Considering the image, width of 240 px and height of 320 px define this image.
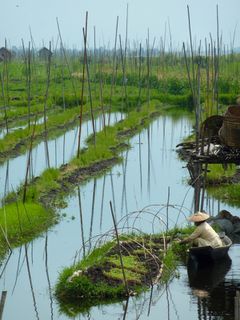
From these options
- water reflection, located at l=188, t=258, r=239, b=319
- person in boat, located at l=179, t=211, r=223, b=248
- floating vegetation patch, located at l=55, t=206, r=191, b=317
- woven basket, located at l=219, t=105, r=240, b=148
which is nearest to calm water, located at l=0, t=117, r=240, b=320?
water reflection, located at l=188, t=258, r=239, b=319

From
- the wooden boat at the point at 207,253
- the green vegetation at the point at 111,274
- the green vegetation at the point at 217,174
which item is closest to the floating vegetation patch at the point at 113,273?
the green vegetation at the point at 111,274

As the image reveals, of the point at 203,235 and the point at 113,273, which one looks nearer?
the point at 113,273

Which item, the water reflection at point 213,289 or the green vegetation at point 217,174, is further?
the green vegetation at point 217,174

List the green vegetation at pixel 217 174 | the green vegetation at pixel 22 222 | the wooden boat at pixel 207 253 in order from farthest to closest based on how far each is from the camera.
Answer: the green vegetation at pixel 217 174
the green vegetation at pixel 22 222
the wooden boat at pixel 207 253

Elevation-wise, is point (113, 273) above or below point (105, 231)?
above

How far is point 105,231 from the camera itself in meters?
14.1

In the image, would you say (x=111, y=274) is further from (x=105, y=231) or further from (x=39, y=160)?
(x=39, y=160)

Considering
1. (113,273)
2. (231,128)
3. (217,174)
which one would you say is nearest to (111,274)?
(113,273)

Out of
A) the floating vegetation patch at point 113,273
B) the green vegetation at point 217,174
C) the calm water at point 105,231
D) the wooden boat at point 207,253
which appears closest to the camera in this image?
the calm water at point 105,231

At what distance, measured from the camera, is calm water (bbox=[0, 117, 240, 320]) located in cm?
978

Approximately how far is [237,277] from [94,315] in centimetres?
252

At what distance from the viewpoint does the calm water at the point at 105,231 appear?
9.78m

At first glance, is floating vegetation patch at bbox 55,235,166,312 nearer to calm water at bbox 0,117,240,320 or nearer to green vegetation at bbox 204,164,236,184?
calm water at bbox 0,117,240,320

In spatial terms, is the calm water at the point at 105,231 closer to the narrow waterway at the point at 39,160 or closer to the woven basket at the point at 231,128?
the woven basket at the point at 231,128
